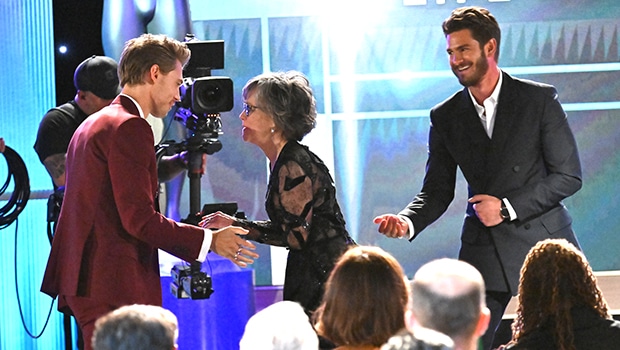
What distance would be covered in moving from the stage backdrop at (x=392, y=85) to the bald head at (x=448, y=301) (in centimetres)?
363

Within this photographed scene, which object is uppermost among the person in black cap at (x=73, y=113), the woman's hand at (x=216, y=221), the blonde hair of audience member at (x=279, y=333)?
the person in black cap at (x=73, y=113)

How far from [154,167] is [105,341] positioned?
1.11m

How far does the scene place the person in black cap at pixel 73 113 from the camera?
4.89 metres

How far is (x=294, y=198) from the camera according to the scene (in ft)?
11.6

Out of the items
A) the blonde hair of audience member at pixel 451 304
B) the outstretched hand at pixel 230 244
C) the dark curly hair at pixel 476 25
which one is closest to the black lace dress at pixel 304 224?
the outstretched hand at pixel 230 244

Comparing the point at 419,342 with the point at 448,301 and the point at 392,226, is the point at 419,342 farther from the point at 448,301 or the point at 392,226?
the point at 392,226

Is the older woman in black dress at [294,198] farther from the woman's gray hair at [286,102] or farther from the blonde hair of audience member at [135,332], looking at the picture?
the blonde hair of audience member at [135,332]

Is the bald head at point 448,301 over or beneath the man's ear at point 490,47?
beneath

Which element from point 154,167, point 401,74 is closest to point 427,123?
point 401,74

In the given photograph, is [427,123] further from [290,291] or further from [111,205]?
[111,205]

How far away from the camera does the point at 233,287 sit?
4945 mm

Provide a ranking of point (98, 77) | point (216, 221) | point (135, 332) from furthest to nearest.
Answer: point (98, 77), point (216, 221), point (135, 332)

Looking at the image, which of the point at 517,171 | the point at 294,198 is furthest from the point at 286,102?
the point at 517,171

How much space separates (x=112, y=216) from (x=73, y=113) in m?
1.97
